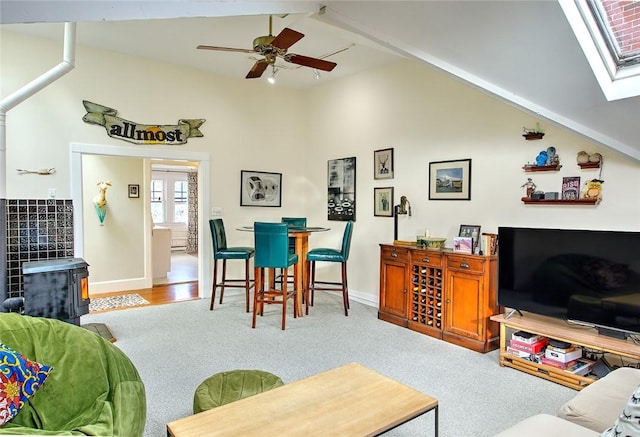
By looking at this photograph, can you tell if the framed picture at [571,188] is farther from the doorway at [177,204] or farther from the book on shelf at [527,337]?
the doorway at [177,204]

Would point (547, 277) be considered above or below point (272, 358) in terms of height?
above

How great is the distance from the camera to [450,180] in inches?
174

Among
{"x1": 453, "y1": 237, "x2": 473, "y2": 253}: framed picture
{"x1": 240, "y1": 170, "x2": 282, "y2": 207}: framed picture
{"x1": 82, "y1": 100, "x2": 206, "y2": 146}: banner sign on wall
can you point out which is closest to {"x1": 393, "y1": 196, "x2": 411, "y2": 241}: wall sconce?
{"x1": 453, "y1": 237, "x2": 473, "y2": 253}: framed picture

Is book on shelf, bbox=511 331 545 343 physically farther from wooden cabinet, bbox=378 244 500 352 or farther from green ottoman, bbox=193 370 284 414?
green ottoman, bbox=193 370 284 414

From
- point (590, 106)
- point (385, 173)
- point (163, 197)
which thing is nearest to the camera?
point (590, 106)

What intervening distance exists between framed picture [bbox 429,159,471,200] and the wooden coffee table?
8.88 ft

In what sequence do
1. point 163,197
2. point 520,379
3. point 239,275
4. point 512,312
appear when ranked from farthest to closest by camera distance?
point 163,197
point 239,275
point 512,312
point 520,379

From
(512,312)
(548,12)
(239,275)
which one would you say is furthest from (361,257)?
(548,12)

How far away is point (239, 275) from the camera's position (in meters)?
6.00

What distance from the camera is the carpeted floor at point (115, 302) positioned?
5.23 m

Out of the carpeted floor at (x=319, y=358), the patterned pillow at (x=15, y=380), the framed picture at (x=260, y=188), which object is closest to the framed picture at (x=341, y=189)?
the framed picture at (x=260, y=188)

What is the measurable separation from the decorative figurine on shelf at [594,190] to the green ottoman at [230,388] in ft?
9.49

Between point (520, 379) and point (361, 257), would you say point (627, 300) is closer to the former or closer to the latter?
point (520, 379)

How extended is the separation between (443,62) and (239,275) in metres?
4.26
